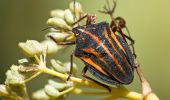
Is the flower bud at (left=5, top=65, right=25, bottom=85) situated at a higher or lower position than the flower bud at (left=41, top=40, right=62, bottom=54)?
lower

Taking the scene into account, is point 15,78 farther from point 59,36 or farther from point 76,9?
point 76,9

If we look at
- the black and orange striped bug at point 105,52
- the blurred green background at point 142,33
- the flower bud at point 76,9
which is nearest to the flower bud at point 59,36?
the black and orange striped bug at point 105,52

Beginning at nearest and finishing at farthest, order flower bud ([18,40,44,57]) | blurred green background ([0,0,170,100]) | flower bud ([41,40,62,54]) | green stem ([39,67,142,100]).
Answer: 1. green stem ([39,67,142,100])
2. flower bud ([18,40,44,57])
3. flower bud ([41,40,62,54])
4. blurred green background ([0,0,170,100])

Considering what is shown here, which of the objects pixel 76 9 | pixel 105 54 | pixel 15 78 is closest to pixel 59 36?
pixel 76 9

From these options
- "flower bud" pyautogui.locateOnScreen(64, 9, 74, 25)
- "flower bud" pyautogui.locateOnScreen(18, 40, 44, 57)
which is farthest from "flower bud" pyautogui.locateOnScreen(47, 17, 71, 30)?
"flower bud" pyautogui.locateOnScreen(18, 40, 44, 57)

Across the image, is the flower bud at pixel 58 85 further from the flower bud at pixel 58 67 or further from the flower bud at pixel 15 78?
the flower bud at pixel 15 78

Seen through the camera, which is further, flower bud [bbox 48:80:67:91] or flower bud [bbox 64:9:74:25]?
flower bud [bbox 64:9:74:25]

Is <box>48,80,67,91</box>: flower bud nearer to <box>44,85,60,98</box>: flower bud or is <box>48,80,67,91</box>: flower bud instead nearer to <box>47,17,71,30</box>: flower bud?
<box>44,85,60,98</box>: flower bud

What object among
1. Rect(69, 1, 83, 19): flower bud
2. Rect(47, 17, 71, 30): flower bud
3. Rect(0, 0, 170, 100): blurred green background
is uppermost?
Rect(0, 0, 170, 100): blurred green background
